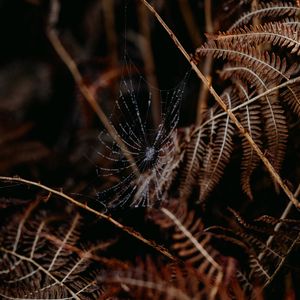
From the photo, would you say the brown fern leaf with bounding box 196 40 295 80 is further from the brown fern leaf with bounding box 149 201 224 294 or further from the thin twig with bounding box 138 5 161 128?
the thin twig with bounding box 138 5 161 128

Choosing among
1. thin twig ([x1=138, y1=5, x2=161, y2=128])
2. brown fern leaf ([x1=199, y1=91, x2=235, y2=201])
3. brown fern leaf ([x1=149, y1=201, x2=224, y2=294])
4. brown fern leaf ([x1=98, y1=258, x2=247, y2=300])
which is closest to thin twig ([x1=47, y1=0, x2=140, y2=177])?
thin twig ([x1=138, y1=5, x2=161, y2=128])

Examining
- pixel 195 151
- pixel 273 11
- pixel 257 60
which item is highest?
pixel 273 11

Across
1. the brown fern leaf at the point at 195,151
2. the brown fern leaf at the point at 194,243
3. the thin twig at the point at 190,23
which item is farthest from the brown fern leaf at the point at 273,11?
the thin twig at the point at 190,23

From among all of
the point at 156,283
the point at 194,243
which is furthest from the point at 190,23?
the point at 156,283

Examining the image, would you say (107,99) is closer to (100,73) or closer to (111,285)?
(100,73)

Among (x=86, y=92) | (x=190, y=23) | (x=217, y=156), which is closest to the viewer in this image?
(x=217, y=156)

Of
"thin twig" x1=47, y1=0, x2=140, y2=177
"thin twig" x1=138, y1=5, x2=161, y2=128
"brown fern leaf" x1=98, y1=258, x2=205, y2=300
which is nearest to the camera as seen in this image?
"brown fern leaf" x1=98, y1=258, x2=205, y2=300

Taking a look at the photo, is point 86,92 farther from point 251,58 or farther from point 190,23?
point 251,58
